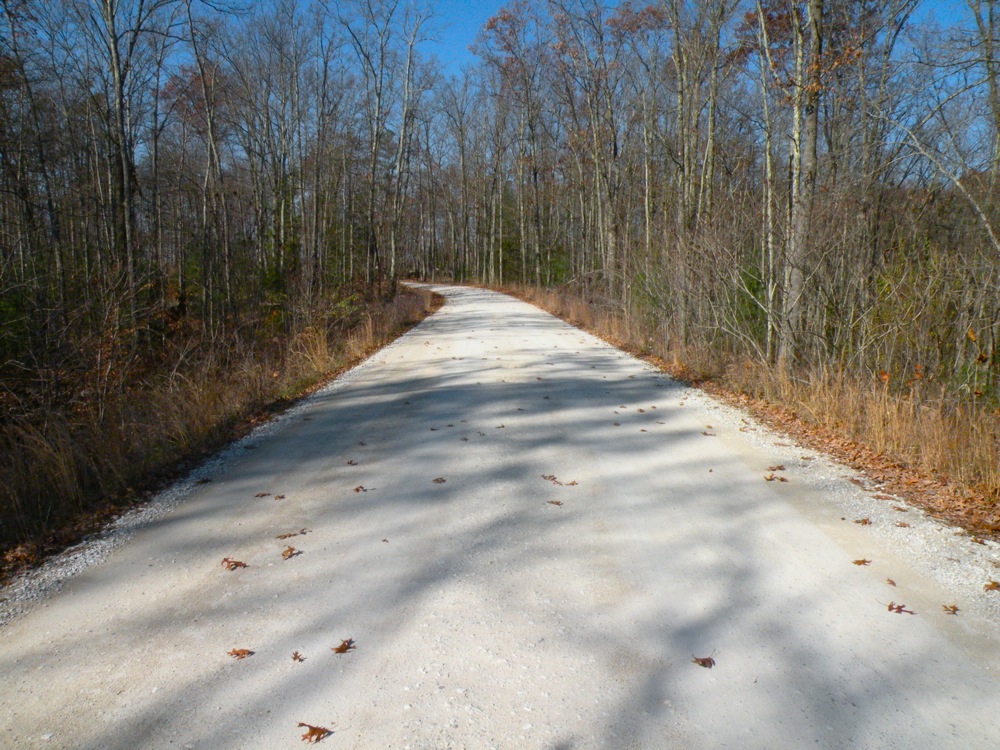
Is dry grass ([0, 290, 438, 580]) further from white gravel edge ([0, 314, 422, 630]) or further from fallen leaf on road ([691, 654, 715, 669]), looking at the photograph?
fallen leaf on road ([691, 654, 715, 669])

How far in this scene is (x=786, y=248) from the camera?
28.3 ft

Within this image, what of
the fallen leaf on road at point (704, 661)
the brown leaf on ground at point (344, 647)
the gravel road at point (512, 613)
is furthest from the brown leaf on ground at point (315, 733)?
the fallen leaf on road at point (704, 661)

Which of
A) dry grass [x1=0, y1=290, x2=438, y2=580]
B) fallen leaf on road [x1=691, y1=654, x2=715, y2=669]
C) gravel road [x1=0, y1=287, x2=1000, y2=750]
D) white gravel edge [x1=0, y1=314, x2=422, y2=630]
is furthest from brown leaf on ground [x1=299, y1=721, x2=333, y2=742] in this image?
dry grass [x1=0, y1=290, x2=438, y2=580]

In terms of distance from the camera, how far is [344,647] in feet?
10.0

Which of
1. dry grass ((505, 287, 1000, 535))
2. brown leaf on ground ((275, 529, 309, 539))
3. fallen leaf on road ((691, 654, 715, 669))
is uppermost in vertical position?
dry grass ((505, 287, 1000, 535))

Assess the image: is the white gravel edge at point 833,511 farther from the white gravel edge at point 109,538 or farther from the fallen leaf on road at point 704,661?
the fallen leaf on road at point 704,661

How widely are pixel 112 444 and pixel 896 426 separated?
7045mm

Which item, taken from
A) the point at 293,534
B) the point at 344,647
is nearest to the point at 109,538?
A: the point at 293,534

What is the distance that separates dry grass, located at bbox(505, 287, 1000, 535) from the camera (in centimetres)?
495

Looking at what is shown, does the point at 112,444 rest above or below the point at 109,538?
above

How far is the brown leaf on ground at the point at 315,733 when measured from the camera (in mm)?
2479

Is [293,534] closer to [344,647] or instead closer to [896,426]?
[344,647]

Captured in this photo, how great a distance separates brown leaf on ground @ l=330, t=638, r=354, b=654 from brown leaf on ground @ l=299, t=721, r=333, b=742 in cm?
50

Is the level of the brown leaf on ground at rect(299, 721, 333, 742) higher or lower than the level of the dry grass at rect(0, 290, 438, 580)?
lower
